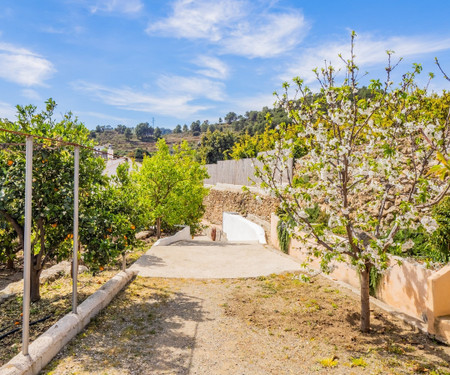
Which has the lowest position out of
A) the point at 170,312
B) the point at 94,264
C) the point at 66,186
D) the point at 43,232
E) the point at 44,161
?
the point at 170,312

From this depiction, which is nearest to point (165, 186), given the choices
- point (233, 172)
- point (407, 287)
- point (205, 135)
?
point (407, 287)

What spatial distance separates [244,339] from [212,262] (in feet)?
17.2

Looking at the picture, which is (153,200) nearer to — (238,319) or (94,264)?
(94,264)

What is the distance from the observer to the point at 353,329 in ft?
17.6

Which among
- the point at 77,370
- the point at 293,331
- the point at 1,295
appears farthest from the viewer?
the point at 1,295

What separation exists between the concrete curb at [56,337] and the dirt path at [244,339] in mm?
125

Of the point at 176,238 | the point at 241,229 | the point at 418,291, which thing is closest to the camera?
the point at 418,291

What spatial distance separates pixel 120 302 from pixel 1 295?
2542 mm

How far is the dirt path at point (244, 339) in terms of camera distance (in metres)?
4.30

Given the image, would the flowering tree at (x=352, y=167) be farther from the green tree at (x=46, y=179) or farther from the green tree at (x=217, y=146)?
the green tree at (x=217, y=146)

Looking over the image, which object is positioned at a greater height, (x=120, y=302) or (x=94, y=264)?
(x=94, y=264)

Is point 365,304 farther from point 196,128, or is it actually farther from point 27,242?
point 196,128

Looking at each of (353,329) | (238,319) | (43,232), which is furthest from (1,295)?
(353,329)

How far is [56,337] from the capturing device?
4.56 m
